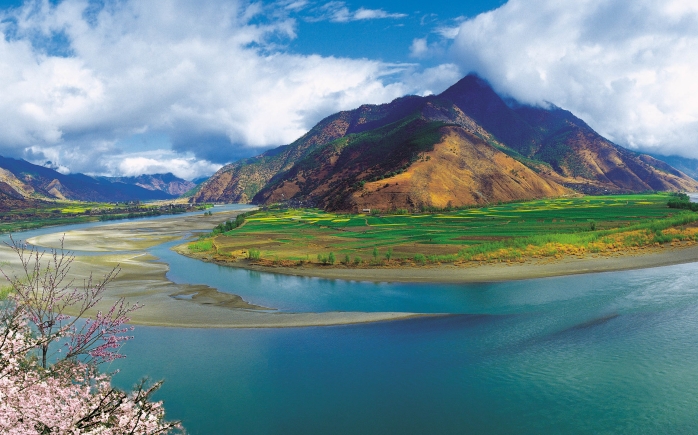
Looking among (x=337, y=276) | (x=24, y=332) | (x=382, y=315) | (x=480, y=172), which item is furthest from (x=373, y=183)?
(x=24, y=332)

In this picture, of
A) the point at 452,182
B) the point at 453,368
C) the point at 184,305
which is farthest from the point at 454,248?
the point at 452,182

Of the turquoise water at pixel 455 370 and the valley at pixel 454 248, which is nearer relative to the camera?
the turquoise water at pixel 455 370

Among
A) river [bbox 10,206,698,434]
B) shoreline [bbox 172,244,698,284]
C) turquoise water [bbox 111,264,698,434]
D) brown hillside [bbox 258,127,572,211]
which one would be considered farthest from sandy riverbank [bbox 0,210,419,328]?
brown hillside [bbox 258,127,572,211]

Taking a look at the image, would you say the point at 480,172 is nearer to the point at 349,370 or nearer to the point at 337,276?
the point at 337,276

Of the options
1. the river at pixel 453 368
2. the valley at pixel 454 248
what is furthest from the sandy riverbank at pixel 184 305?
the valley at pixel 454 248

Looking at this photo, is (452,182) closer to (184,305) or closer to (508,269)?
(508,269)

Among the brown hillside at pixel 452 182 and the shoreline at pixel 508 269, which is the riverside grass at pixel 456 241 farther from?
the brown hillside at pixel 452 182
